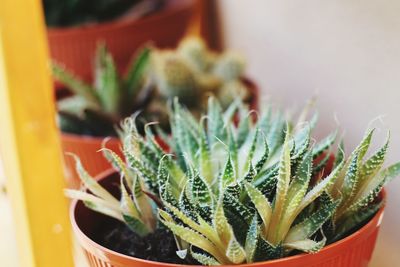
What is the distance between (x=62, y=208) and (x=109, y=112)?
0.32 metres

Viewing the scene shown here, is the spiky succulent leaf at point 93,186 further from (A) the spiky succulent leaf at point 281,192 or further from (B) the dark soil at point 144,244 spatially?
(A) the spiky succulent leaf at point 281,192

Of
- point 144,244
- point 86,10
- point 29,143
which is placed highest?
point 86,10

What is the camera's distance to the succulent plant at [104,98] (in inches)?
35.7

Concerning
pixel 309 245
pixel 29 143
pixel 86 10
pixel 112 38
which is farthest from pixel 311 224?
pixel 86 10

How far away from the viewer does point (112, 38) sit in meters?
1.12

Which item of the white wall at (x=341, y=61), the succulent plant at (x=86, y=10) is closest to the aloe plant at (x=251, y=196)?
the white wall at (x=341, y=61)

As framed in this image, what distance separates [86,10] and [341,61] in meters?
0.60

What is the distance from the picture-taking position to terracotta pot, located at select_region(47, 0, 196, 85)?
3.64 ft

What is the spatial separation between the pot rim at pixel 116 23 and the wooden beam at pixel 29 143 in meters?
0.48

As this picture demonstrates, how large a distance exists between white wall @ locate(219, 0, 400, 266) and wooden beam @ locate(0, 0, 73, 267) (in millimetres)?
352

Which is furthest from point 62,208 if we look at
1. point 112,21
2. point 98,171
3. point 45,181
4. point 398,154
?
point 112,21

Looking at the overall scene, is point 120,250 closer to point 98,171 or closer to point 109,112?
point 98,171

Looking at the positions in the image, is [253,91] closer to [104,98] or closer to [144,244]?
[104,98]

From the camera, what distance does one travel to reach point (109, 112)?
3.09 ft
